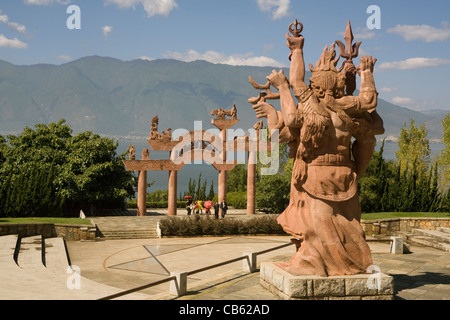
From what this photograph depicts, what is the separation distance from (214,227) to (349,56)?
15228 millimetres

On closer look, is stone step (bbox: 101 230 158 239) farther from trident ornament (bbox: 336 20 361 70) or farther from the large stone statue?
trident ornament (bbox: 336 20 361 70)

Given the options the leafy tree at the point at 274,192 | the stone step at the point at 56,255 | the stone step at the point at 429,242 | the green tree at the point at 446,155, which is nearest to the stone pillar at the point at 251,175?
the leafy tree at the point at 274,192

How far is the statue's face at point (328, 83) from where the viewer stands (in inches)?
396

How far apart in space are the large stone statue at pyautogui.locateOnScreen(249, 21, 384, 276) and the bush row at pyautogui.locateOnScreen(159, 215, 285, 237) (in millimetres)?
14336

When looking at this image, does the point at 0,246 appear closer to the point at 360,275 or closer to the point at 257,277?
the point at 257,277

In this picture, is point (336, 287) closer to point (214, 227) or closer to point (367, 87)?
point (367, 87)

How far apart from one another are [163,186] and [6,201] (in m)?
150

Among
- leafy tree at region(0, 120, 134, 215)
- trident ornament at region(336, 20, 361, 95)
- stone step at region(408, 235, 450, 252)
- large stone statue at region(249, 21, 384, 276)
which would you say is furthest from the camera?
leafy tree at region(0, 120, 134, 215)

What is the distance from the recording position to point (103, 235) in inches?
920

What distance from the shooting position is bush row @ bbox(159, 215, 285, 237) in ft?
78.7

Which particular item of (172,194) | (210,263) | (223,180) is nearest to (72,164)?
(172,194)

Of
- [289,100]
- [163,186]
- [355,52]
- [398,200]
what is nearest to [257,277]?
[289,100]

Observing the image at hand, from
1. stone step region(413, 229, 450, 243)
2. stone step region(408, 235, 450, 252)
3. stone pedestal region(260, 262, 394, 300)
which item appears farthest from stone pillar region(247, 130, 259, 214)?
stone pedestal region(260, 262, 394, 300)

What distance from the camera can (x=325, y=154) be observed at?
9742 mm
